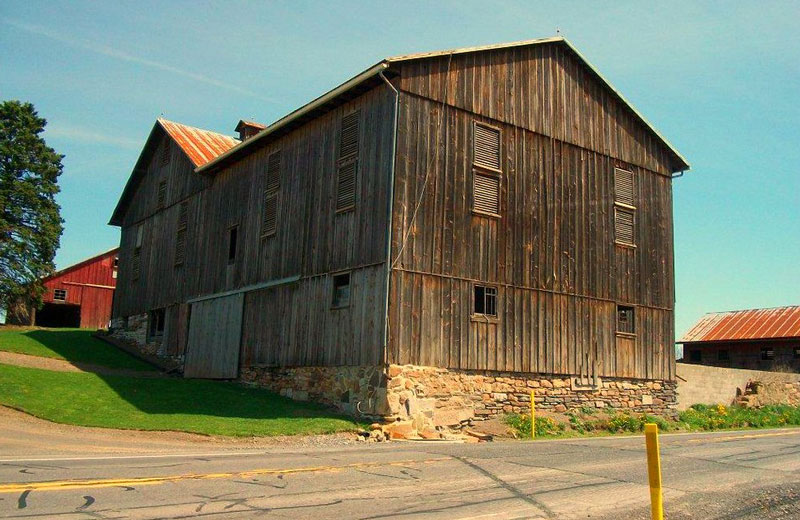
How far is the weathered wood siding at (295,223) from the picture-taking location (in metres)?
20.1

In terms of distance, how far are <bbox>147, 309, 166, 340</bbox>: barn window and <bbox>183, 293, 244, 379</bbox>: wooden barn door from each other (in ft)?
12.9

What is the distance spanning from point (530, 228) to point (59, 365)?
61.9ft

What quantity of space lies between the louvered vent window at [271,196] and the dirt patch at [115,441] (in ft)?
31.4

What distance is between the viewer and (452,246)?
20.2 metres

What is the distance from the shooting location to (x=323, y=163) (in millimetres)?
22469

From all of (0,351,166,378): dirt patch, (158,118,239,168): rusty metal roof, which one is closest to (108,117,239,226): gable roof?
(158,118,239,168): rusty metal roof

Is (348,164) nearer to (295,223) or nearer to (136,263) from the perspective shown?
(295,223)

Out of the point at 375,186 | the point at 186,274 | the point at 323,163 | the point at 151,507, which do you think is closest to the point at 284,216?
the point at 323,163

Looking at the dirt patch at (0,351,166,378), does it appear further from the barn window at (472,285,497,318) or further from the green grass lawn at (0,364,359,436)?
the barn window at (472,285,497,318)

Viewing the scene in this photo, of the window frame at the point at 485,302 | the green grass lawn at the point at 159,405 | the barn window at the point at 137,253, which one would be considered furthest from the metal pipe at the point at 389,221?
the barn window at the point at 137,253

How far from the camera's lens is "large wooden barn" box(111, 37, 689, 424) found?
769 inches

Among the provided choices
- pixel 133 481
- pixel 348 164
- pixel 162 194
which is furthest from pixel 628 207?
pixel 162 194

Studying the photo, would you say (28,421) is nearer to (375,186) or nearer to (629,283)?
(375,186)

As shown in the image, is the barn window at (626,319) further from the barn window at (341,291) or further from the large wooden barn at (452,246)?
the barn window at (341,291)
